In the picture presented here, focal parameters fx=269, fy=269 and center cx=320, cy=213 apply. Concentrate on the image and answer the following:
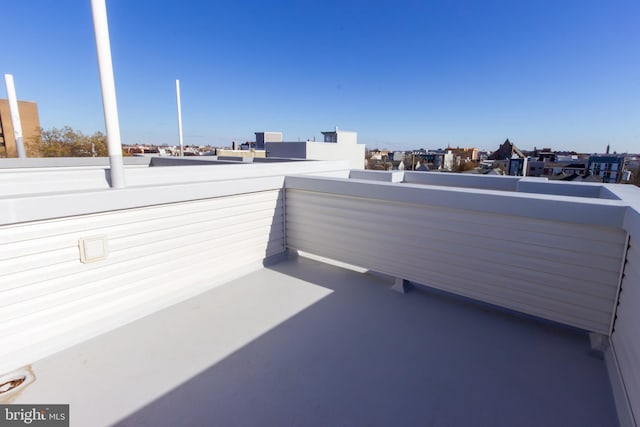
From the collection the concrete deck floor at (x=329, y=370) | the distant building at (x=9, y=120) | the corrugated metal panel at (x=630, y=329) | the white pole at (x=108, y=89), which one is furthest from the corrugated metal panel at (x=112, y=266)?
the distant building at (x=9, y=120)

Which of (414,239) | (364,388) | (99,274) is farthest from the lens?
(414,239)

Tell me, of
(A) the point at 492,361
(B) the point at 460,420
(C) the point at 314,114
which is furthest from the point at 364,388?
(C) the point at 314,114

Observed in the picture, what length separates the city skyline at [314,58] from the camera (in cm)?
652

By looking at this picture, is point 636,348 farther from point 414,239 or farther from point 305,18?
point 305,18

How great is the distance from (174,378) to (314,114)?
29.7 m

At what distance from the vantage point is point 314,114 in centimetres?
2902

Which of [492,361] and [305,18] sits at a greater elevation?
[305,18]

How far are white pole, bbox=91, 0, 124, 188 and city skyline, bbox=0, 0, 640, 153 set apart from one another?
73 mm

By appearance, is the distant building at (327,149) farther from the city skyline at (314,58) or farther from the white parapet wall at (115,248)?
the white parapet wall at (115,248)

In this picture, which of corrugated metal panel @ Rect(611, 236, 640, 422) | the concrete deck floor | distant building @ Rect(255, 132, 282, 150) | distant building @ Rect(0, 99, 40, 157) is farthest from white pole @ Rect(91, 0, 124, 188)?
distant building @ Rect(0, 99, 40, 157)

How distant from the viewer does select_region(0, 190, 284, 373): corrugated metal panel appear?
1.85m

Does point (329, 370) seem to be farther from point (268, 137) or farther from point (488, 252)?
point (268, 137)

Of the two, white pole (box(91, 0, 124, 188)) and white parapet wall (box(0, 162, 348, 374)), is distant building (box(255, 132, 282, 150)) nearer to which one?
white parapet wall (box(0, 162, 348, 374))

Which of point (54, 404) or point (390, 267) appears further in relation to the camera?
point (390, 267)
